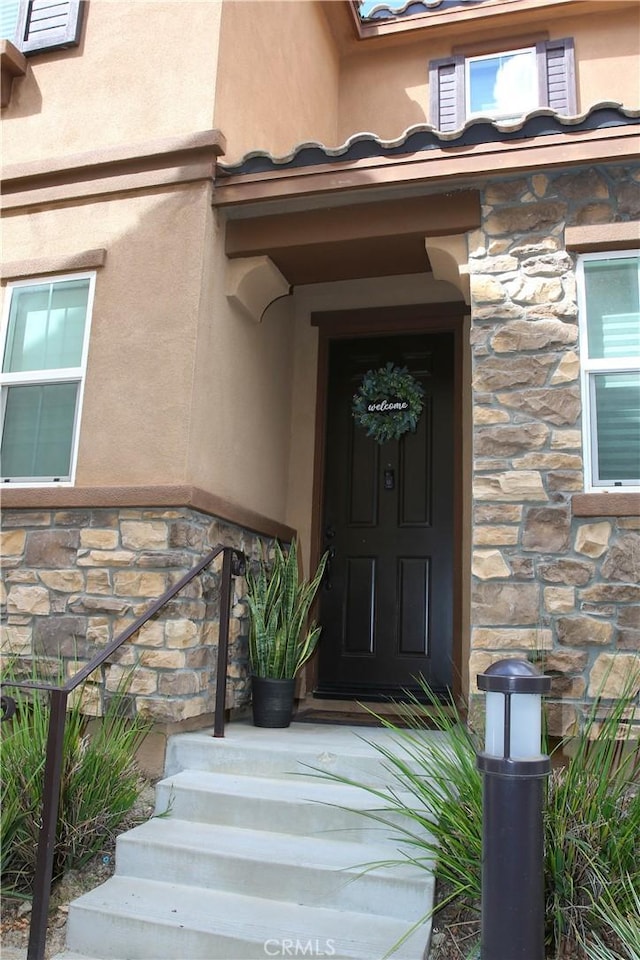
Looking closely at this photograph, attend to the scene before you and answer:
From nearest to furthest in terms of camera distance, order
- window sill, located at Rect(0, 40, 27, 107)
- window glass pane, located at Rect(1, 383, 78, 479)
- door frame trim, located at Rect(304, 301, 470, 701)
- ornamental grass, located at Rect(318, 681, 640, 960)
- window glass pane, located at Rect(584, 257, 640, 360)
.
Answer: ornamental grass, located at Rect(318, 681, 640, 960), window glass pane, located at Rect(584, 257, 640, 360), window glass pane, located at Rect(1, 383, 78, 479), window sill, located at Rect(0, 40, 27, 107), door frame trim, located at Rect(304, 301, 470, 701)

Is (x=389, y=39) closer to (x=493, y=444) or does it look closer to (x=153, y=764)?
(x=493, y=444)

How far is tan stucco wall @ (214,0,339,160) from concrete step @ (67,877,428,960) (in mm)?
Result: 3931

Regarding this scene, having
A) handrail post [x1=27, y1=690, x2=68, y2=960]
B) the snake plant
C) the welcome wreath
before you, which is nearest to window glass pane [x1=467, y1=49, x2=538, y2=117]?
the welcome wreath

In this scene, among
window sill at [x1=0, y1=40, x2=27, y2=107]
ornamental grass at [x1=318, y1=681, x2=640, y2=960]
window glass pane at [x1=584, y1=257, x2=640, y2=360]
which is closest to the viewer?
ornamental grass at [x1=318, y1=681, x2=640, y2=960]

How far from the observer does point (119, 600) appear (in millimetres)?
3988

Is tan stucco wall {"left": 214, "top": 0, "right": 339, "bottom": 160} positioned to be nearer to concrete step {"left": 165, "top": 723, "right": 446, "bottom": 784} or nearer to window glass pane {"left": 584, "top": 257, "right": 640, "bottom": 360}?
window glass pane {"left": 584, "top": 257, "right": 640, "bottom": 360}

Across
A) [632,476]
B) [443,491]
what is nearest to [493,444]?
[632,476]

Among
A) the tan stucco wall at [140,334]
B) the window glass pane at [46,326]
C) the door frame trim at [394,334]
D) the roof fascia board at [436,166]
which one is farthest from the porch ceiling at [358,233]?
the window glass pane at [46,326]

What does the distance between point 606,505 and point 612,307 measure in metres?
1.05

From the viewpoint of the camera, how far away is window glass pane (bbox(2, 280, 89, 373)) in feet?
14.8

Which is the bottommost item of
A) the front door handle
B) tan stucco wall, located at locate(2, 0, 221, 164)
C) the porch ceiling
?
the front door handle

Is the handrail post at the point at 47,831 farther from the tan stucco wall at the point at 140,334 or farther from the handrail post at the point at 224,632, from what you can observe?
the tan stucco wall at the point at 140,334

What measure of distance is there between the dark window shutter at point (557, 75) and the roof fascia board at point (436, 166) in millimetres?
2768

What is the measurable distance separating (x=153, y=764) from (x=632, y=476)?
2.73 meters
